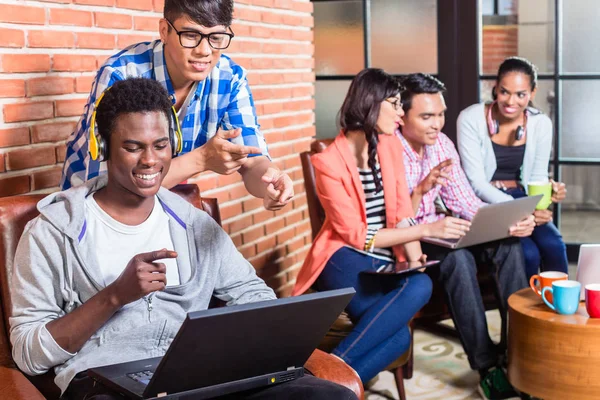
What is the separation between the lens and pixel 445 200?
333cm

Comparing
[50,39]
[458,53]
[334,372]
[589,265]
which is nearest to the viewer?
[334,372]

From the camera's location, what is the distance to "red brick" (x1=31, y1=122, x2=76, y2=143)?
2273 mm

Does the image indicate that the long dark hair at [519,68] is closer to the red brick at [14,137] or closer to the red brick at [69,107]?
the red brick at [69,107]

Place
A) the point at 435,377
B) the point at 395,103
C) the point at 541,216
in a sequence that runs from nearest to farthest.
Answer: the point at 395,103, the point at 435,377, the point at 541,216

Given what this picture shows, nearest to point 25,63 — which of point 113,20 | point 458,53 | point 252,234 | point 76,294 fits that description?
point 113,20

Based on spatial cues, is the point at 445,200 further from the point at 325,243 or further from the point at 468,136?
the point at 325,243

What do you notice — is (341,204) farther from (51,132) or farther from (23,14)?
(23,14)

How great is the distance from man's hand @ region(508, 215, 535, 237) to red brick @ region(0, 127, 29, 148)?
6.01ft

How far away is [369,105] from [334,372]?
1.36 m

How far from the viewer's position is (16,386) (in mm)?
1570

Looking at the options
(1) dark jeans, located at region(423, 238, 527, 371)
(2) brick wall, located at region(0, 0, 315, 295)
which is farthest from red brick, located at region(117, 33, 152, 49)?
(1) dark jeans, located at region(423, 238, 527, 371)

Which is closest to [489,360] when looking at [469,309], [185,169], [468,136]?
[469,309]

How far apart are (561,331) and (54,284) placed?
1.56 m

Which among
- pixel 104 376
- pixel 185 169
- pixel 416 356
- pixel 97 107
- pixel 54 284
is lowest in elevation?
pixel 416 356
